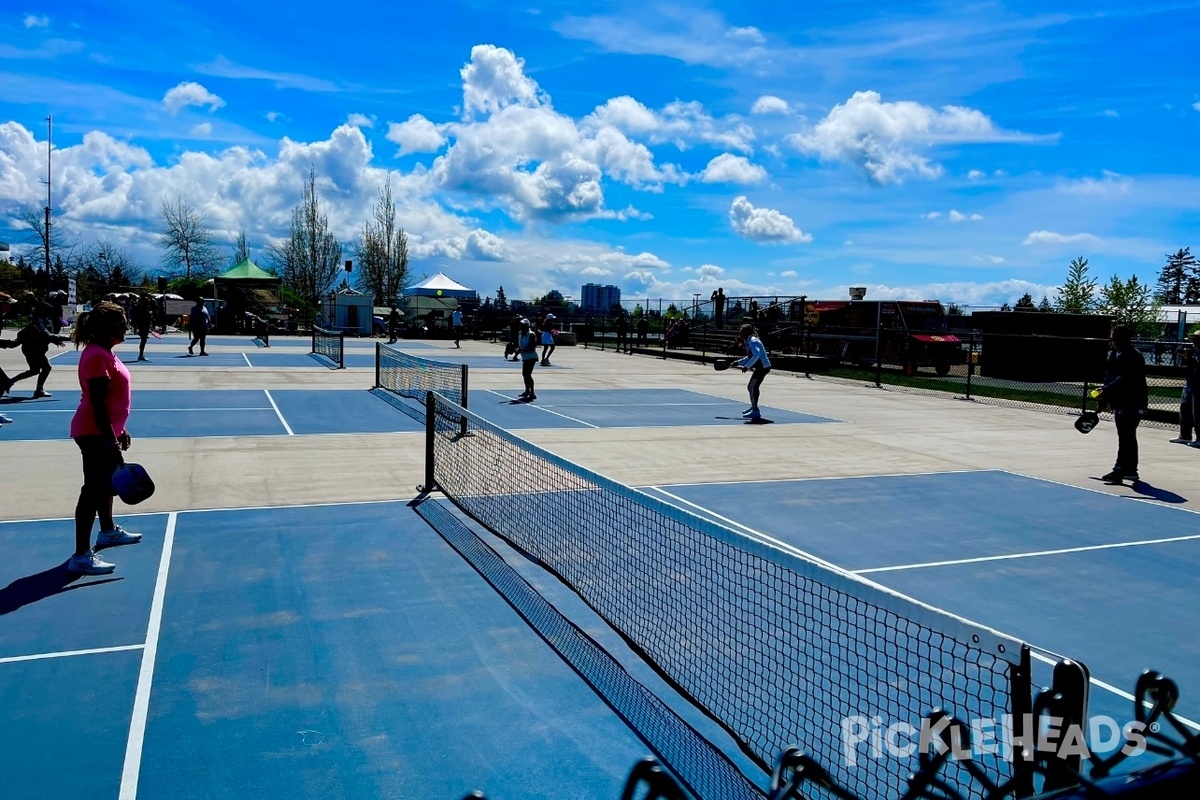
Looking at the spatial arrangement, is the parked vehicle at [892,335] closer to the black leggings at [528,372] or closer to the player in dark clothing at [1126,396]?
the black leggings at [528,372]

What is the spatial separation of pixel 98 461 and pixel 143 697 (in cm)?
248

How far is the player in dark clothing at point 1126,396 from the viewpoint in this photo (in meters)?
11.7

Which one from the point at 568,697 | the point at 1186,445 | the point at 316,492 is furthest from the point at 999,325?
the point at 568,697

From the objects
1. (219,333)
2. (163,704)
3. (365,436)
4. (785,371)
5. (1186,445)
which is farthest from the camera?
(219,333)

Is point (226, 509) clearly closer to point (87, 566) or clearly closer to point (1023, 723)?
point (87, 566)

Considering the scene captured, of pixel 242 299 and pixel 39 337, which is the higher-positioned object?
pixel 242 299

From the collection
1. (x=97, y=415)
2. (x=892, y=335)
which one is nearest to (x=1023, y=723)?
(x=97, y=415)

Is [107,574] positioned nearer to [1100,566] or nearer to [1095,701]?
[1095,701]

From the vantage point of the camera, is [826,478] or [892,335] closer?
[826,478]

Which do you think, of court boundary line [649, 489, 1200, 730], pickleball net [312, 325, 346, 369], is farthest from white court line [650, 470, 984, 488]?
pickleball net [312, 325, 346, 369]

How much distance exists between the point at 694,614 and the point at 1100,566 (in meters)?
4.16

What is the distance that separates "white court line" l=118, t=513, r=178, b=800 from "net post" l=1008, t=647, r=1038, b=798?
12.0 feet

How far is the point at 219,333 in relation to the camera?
150ft

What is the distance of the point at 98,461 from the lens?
6836 mm
